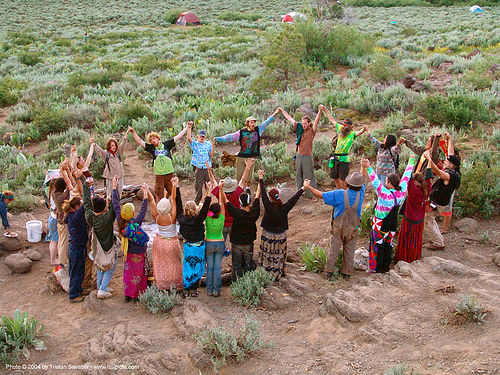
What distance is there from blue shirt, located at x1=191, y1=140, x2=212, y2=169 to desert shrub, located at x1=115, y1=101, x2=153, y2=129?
733cm

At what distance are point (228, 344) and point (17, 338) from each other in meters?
2.84

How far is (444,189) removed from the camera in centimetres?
810

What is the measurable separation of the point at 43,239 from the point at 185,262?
4425 millimetres

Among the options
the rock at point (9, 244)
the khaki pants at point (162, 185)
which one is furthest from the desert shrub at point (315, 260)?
the rock at point (9, 244)

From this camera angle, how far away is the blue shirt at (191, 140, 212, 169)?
9.84 meters

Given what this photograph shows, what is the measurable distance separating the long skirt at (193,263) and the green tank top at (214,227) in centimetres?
19

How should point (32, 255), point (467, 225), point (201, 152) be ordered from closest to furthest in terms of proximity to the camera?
point (467, 225)
point (32, 255)
point (201, 152)

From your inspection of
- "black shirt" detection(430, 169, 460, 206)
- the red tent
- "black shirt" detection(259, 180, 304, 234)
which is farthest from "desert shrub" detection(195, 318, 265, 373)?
the red tent

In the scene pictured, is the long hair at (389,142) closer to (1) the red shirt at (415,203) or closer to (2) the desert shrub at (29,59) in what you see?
(1) the red shirt at (415,203)

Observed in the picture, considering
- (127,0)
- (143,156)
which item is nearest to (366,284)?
(143,156)

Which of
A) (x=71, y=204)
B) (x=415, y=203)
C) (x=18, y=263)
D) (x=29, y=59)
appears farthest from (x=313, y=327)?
(x=29, y=59)

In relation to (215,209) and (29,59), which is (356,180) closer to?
(215,209)

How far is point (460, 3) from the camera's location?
50688 millimetres

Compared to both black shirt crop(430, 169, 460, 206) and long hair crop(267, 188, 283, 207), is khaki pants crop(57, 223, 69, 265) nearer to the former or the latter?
long hair crop(267, 188, 283, 207)
